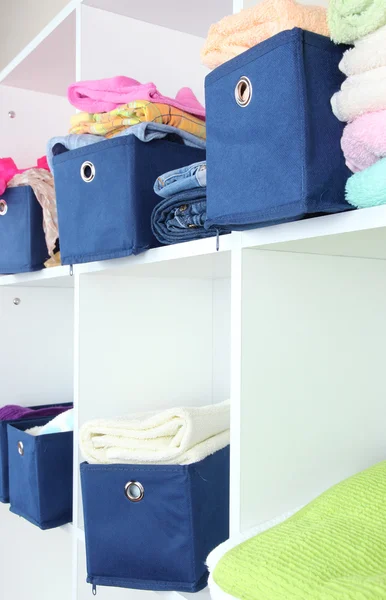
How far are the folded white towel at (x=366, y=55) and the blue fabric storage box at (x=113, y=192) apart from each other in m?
0.40

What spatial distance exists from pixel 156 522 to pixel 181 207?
0.46 meters

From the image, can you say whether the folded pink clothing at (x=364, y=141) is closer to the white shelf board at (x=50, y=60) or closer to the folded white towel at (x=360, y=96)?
the folded white towel at (x=360, y=96)

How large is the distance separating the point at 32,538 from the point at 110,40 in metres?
1.24

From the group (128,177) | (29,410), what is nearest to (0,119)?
(29,410)

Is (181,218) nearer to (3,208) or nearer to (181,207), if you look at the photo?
(181,207)

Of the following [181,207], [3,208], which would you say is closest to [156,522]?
[181,207]

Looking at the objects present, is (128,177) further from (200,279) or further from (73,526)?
(73,526)

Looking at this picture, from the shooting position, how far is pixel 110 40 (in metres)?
1.25

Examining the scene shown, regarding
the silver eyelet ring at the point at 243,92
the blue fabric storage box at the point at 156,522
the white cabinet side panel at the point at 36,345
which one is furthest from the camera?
the white cabinet side panel at the point at 36,345

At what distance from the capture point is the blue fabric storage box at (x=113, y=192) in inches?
36.3

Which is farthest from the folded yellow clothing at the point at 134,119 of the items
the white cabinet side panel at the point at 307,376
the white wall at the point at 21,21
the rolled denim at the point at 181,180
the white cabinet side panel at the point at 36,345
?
the white wall at the point at 21,21

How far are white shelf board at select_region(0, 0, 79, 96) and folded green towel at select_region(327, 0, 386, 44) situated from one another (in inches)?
31.4

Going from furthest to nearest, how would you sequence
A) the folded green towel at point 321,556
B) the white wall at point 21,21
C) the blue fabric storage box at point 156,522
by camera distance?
the white wall at point 21,21 < the blue fabric storage box at point 156,522 < the folded green towel at point 321,556

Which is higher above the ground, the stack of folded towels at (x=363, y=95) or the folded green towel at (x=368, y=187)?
the stack of folded towels at (x=363, y=95)
